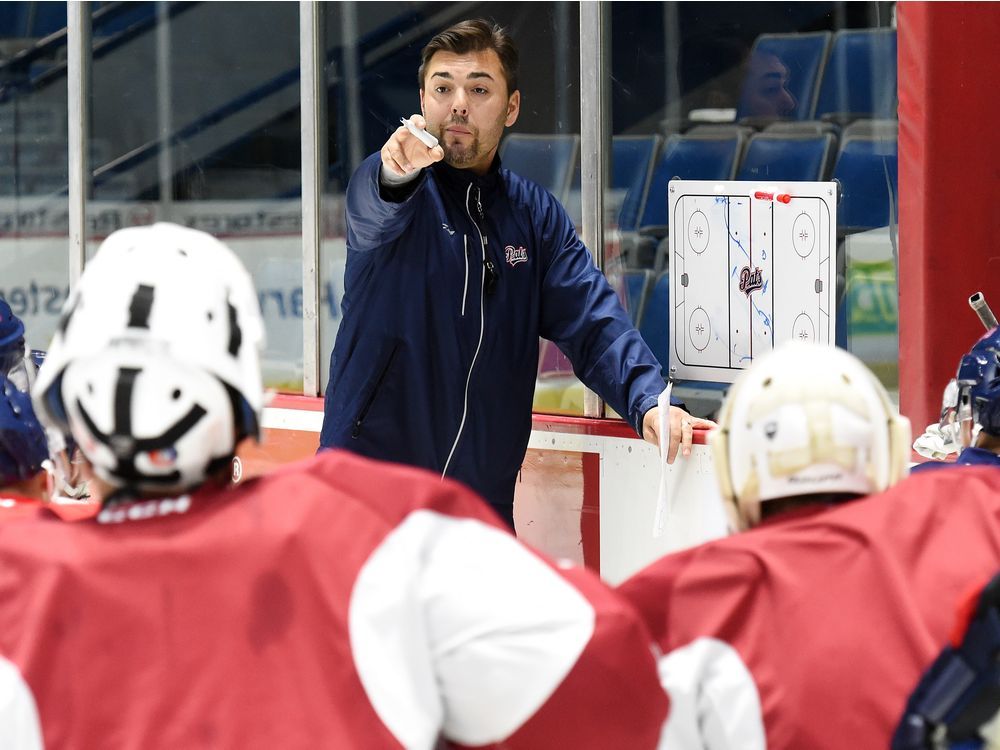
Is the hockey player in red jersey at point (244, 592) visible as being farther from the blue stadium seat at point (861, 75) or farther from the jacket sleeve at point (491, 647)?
the blue stadium seat at point (861, 75)

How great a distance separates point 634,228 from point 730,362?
48cm

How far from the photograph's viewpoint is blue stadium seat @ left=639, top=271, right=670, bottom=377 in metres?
4.17

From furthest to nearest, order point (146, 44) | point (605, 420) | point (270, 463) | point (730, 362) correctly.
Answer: point (146, 44) → point (270, 463) → point (605, 420) → point (730, 362)

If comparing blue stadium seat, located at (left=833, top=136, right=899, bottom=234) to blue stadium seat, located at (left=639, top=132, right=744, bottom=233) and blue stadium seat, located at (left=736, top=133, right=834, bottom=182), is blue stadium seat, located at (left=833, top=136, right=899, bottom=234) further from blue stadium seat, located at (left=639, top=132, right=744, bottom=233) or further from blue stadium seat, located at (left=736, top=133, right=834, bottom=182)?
blue stadium seat, located at (left=639, top=132, right=744, bottom=233)

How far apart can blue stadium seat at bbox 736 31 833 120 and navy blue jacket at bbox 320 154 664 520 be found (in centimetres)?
67

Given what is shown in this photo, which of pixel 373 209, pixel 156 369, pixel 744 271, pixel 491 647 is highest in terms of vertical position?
pixel 373 209

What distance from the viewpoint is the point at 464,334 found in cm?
360

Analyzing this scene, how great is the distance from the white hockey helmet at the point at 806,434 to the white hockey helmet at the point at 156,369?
1.71ft

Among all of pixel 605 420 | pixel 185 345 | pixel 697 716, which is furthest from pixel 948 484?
pixel 605 420

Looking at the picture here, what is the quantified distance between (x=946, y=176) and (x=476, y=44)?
43.6 inches

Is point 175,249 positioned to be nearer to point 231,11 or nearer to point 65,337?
point 65,337

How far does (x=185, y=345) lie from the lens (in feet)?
5.33

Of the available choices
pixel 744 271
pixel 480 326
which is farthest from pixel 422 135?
pixel 744 271

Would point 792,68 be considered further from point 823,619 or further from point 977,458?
point 823,619
